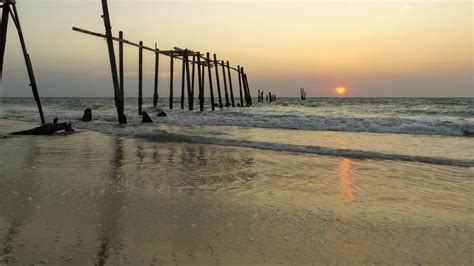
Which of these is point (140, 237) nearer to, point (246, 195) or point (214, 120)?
point (246, 195)

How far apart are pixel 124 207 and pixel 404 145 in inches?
327

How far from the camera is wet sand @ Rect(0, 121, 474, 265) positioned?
2.67 meters

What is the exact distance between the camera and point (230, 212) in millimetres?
3686

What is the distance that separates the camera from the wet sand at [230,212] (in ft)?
8.77

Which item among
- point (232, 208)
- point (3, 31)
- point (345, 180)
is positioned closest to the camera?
point (232, 208)

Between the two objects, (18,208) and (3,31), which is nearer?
(18,208)

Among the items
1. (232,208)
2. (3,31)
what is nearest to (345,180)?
(232,208)

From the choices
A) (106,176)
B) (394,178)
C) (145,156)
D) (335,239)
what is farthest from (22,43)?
(335,239)

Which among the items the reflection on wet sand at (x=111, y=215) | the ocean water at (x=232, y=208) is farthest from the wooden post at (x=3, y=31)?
the reflection on wet sand at (x=111, y=215)

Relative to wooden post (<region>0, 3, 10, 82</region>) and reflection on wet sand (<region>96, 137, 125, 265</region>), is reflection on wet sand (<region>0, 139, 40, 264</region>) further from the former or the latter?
wooden post (<region>0, 3, 10, 82</region>)

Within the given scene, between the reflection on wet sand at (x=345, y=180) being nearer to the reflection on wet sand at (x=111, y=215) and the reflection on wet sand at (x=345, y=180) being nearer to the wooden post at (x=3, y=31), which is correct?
the reflection on wet sand at (x=111, y=215)

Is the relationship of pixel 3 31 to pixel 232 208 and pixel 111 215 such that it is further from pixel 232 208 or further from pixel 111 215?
pixel 232 208

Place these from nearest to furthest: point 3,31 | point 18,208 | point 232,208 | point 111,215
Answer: point 111,215, point 18,208, point 232,208, point 3,31

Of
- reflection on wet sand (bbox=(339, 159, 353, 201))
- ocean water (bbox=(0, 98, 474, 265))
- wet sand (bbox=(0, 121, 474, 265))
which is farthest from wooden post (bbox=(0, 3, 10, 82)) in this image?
reflection on wet sand (bbox=(339, 159, 353, 201))
